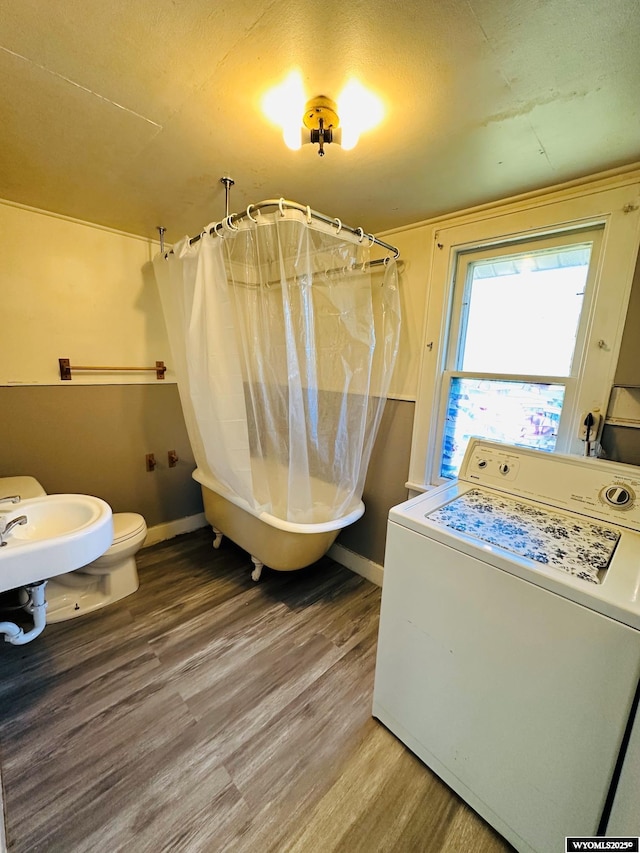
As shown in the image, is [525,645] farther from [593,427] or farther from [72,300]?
[72,300]

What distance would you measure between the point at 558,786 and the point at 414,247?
2199 millimetres

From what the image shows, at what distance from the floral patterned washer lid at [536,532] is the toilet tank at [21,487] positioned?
1928mm

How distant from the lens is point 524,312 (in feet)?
5.33

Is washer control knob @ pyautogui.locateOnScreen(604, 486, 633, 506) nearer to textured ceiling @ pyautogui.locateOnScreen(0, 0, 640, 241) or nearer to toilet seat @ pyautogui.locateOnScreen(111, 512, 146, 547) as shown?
textured ceiling @ pyautogui.locateOnScreen(0, 0, 640, 241)

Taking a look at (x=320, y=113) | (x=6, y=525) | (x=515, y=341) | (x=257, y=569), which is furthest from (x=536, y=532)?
(x=6, y=525)

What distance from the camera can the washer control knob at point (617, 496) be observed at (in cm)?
113

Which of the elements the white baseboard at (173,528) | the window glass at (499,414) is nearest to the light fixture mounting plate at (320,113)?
the window glass at (499,414)

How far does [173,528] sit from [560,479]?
2.55 m

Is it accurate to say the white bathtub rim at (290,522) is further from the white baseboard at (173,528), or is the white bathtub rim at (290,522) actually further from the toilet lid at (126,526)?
the white baseboard at (173,528)

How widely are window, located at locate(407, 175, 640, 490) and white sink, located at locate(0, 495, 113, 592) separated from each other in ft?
5.22

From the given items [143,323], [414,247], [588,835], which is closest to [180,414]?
[143,323]

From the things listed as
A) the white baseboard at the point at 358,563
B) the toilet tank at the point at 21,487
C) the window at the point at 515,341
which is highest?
the window at the point at 515,341

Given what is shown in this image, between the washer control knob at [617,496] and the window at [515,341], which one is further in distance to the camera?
the window at [515,341]

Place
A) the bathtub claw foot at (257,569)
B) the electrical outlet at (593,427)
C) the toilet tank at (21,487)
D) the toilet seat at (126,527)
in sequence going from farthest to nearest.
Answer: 1. the bathtub claw foot at (257,569)
2. the toilet seat at (126,527)
3. the toilet tank at (21,487)
4. the electrical outlet at (593,427)
